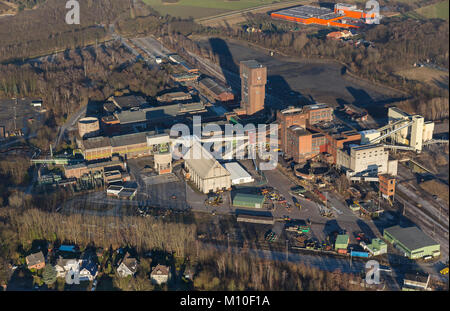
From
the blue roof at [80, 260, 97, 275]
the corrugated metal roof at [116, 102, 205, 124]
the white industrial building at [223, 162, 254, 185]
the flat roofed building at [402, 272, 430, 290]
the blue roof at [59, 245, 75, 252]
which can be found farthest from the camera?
the corrugated metal roof at [116, 102, 205, 124]

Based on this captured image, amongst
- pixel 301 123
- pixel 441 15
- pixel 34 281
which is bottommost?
pixel 34 281

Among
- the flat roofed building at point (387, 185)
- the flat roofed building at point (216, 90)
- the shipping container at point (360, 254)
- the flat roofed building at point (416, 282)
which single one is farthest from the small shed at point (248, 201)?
the flat roofed building at point (216, 90)

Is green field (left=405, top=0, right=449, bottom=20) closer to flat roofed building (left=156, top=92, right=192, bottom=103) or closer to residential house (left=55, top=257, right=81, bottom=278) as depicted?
flat roofed building (left=156, top=92, right=192, bottom=103)

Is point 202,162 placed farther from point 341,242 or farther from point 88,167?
point 341,242

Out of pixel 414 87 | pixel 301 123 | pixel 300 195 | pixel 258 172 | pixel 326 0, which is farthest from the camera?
pixel 326 0

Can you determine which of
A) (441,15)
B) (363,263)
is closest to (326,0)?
(441,15)

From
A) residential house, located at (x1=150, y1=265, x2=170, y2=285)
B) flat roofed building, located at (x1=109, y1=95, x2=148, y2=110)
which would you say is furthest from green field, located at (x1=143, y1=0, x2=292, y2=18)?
residential house, located at (x1=150, y1=265, x2=170, y2=285)

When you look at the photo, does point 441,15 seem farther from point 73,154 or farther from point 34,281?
point 34,281
